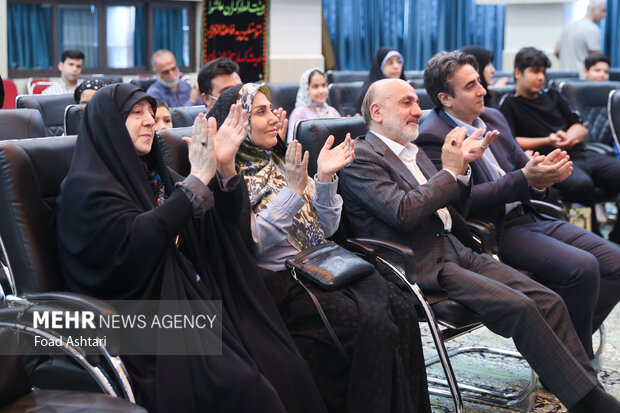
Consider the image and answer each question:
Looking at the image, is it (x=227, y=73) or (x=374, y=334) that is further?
(x=227, y=73)

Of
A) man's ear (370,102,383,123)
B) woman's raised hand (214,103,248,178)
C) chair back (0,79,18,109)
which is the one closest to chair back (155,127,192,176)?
woman's raised hand (214,103,248,178)

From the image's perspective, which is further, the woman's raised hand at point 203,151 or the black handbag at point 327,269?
the black handbag at point 327,269

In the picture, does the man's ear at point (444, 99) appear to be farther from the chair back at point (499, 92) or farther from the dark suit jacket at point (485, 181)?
the chair back at point (499, 92)

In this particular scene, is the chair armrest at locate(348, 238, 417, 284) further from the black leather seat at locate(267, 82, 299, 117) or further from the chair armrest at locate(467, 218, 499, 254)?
the black leather seat at locate(267, 82, 299, 117)

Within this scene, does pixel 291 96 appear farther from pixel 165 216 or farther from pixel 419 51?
pixel 419 51

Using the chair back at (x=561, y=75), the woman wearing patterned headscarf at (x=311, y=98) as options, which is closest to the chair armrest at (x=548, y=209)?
the woman wearing patterned headscarf at (x=311, y=98)

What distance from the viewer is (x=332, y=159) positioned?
106 inches

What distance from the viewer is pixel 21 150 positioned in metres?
2.29

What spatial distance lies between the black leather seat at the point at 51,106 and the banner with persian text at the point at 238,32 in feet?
17.6

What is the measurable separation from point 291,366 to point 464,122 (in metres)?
1.51

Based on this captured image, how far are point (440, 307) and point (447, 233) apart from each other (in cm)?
36

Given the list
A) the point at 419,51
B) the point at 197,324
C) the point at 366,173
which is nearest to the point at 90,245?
the point at 197,324

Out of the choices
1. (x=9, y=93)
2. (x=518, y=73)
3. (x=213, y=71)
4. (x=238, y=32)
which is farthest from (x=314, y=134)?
(x=238, y=32)

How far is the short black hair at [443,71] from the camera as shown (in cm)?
331
